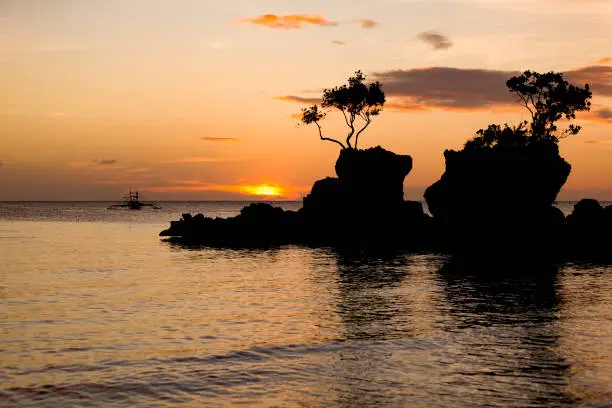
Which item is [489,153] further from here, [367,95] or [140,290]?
[140,290]

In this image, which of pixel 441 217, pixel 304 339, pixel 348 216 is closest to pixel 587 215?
pixel 441 217

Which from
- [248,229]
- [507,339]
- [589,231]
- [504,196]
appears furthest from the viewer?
[248,229]

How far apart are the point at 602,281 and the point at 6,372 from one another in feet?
124

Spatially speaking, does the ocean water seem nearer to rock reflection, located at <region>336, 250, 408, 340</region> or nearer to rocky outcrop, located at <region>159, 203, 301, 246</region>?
rock reflection, located at <region>336, 250, 408, 340</region>

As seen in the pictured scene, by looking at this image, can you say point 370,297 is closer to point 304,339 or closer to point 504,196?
point 304,339

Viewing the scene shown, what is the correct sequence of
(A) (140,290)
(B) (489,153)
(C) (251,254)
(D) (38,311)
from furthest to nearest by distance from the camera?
1. (B) (489,153)
2. (C) (251,254)
3. (A) (140,290)
4. (D) (38,311)

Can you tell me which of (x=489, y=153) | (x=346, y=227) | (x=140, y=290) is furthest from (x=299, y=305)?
(x=346, y=227)

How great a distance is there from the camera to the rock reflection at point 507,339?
17.5 meters

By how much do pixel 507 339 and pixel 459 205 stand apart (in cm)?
5665

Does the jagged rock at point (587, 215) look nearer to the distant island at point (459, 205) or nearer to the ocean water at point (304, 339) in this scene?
the distant island at point (459, 205)

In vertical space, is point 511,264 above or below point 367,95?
below

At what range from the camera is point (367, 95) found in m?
88.4

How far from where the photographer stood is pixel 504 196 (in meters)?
75.6

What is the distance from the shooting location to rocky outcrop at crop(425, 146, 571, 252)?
73.8m
